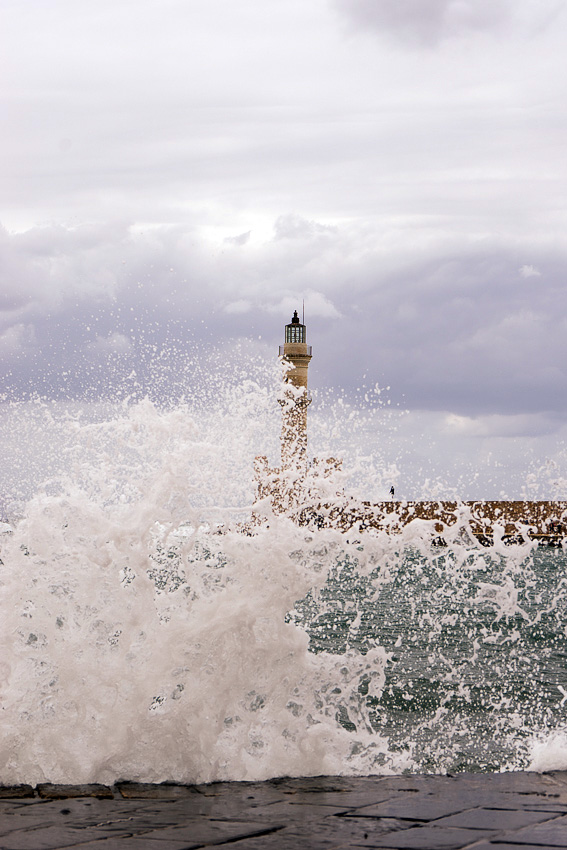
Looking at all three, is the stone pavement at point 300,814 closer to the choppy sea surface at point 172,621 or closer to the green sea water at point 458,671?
the choppy sea surface at point 172,621

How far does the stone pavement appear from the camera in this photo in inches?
125

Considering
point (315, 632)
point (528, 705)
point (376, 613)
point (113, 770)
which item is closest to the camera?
point (113, 770)

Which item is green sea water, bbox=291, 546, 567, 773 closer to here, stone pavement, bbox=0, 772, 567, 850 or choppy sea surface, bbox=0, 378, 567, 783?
choppy sea surface, bbox=0, 378, 567, 783

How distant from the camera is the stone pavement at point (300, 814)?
3182 millimetres

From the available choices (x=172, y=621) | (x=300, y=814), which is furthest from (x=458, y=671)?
(x=300, y=814)

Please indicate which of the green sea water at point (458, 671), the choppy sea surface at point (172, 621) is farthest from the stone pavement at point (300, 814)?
the green sea water at point (458, 671)

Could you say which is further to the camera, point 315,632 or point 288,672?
point 315,632

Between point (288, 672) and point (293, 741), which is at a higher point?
point (288, 672)

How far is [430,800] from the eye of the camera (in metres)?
3.90

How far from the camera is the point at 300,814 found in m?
3.69

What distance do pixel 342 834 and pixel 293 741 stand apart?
6.16 feet

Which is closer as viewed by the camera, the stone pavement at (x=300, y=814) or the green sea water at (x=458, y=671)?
the stone pavement at (x=300, y=814)

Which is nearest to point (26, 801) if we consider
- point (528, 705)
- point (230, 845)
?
point (230, 845)

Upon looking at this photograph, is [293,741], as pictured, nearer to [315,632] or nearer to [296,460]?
[296,460]
